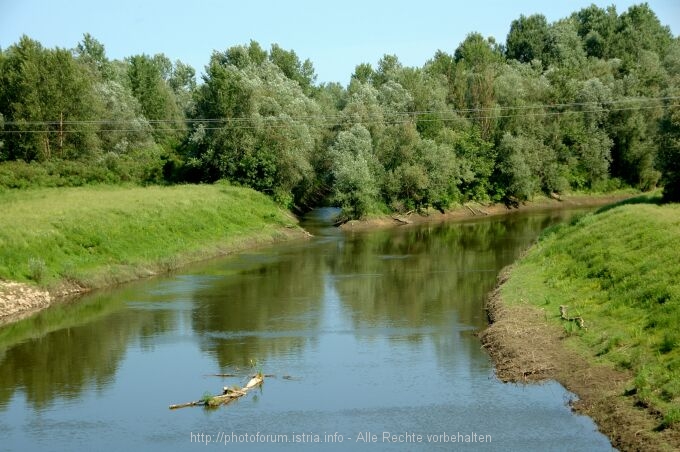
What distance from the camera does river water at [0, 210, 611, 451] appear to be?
22.2 metres

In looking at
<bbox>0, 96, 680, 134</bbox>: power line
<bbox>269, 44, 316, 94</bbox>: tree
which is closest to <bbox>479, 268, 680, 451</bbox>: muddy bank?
<bbox>0, 96, 680, 134</bbox>: power line

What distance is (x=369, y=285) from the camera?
44.9m

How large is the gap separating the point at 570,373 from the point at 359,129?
5722cm

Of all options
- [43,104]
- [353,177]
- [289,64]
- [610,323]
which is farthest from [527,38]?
[610,323]

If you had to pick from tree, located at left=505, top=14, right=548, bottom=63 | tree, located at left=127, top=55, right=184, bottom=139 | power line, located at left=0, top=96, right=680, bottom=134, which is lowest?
power line, located at left=0, top=96, right=680, bottom=134

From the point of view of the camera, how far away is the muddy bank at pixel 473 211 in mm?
75625

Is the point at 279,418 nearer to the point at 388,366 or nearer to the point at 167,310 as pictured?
the point at 388,366

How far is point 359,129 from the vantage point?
3174 inches

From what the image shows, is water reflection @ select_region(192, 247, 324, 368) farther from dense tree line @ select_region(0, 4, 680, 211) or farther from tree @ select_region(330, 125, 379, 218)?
dense tree line @ select_region(0, 4, 680, 211)

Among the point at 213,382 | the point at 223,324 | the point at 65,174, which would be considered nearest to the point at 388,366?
the point at 213,382

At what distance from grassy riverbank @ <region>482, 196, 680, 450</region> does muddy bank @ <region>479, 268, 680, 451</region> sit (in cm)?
4

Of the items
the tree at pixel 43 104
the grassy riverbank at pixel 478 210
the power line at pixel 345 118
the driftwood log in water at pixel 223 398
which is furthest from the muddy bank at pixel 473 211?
the driftwood log in water at pixel 223 398

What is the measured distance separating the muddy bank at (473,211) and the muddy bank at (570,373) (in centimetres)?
4010

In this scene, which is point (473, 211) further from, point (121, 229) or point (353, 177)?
point (121, 229)
